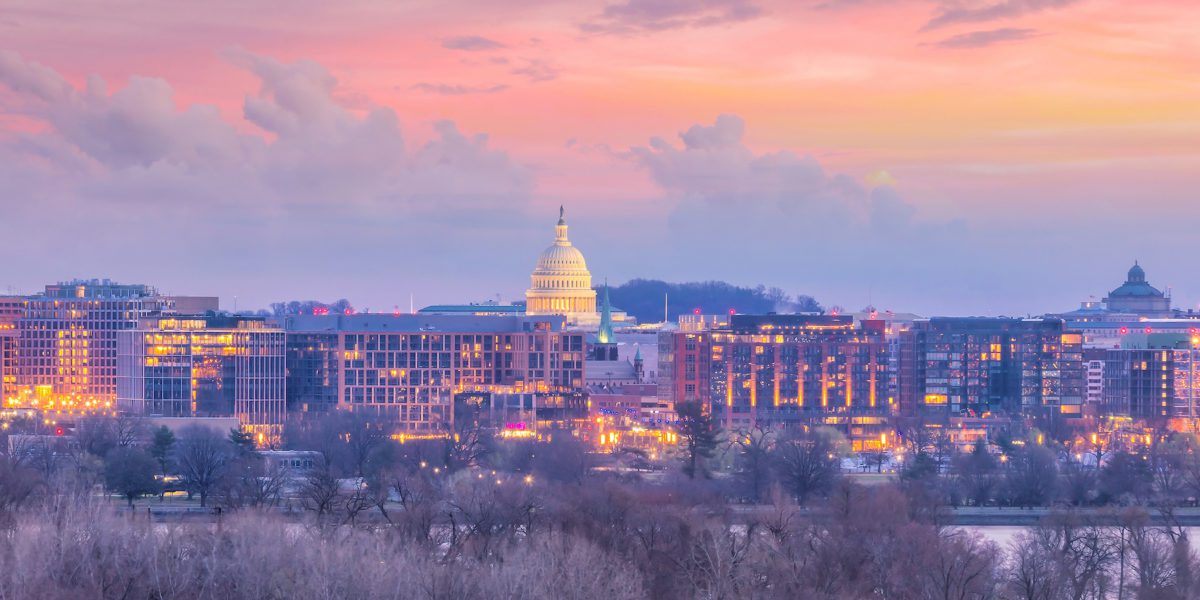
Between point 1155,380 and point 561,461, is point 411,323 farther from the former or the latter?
point 1155,380

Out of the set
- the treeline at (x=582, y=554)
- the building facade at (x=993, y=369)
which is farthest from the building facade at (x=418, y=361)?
the treeline at (x=582, y=554)

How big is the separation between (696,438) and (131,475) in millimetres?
22318

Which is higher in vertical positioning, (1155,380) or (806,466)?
(1155,380)

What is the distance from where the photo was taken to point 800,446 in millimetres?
90375

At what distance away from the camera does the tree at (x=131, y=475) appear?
3132 inches

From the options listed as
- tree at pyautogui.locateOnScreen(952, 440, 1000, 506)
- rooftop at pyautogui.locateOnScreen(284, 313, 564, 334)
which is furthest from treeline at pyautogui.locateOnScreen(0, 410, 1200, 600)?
rooftop at pyautogui.locateOnScreen(284, 313, 564, 334)

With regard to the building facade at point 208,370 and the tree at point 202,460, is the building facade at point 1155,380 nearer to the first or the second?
the building facade at point 208,370

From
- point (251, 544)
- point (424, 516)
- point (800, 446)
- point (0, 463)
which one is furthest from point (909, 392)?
point (251, 544)

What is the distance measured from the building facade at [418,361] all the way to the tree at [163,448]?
24402 millimetres

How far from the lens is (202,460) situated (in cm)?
8356

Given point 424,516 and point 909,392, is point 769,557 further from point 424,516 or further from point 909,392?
point 909,392

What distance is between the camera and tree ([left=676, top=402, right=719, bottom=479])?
89881 mm

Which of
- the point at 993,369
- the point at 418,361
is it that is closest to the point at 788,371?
the point at 993,369

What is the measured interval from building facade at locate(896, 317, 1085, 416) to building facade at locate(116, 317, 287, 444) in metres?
29.0
